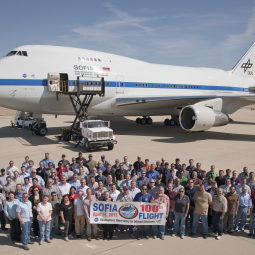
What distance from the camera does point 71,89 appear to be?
58.3 ft

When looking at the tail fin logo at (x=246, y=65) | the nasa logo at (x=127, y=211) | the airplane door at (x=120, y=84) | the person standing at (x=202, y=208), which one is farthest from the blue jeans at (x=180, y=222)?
the tail fin logo at (x=246, y=65)

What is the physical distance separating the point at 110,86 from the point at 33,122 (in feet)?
25.2

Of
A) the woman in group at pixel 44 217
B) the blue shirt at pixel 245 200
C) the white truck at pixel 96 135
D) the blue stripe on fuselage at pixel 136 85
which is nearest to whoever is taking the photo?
the woman in group at pixel 44 217

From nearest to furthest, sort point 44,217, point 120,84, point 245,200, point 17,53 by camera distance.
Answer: point 44,217 → point 245,200 → point 17,53 → point 120,84

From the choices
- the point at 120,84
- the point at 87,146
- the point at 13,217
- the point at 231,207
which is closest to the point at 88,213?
the point at 13,217

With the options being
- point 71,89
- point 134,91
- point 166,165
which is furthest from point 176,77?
point 166,165

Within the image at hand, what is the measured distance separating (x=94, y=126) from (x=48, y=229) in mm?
9782

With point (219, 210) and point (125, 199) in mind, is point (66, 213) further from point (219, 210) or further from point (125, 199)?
point (219, 210)

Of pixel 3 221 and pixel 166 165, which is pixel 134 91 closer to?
pixel 166 165

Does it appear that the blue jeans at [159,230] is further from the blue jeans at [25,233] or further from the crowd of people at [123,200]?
the blue jeans at [25,233]

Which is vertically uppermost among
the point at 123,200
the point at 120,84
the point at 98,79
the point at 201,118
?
the point at 98,79

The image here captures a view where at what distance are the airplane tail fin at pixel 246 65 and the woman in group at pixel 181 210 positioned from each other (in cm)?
2472

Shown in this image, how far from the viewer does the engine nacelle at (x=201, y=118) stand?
57.4ft

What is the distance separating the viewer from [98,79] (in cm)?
1878
